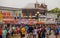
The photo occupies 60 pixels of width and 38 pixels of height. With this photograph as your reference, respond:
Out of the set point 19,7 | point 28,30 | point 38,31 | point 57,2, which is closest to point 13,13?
point 19,7

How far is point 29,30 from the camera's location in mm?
1628

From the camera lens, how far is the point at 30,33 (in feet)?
5.37

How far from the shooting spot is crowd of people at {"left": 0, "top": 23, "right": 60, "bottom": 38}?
1507 millimetres

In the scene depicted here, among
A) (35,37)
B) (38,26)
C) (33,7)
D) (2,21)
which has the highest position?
(33,7)

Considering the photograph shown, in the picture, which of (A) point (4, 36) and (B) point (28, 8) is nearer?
(A) point (4, 36)

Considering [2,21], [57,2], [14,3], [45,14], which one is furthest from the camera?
[57,2]

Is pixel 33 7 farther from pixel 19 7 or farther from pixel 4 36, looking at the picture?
pixel 4 36

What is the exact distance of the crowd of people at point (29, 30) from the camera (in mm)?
1507

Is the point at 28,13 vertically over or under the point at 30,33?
over

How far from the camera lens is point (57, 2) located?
1870mm

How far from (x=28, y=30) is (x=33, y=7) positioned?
28 cm

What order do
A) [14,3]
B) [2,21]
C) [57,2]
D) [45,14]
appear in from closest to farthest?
[2,21]
[14,3]
[45,14]
[57,2]

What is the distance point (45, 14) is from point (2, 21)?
1.79 feet

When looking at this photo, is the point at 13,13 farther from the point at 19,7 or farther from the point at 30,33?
the point at 30,33
